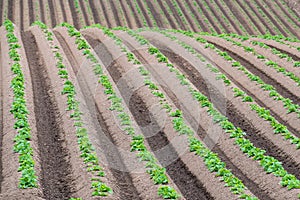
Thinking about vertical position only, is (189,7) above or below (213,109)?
above

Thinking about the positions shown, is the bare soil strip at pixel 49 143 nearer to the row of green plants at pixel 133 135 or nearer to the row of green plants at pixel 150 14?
the row of green plants at pixel 133 135

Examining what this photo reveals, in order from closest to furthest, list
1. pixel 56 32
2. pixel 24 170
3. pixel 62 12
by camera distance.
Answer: pixel 24 170 < pixel 56 32 < pixel 62 12

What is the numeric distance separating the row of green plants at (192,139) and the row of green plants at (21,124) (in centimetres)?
484

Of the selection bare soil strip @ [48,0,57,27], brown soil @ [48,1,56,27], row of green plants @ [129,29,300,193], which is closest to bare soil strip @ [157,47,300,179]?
row of green plants @ [129,29,300,193]

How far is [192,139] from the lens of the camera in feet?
48.1

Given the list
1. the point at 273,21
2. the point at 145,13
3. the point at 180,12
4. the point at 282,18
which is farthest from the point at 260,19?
the point at 145,13

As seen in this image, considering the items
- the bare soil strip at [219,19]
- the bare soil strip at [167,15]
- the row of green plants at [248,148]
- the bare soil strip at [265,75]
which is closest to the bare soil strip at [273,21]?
the bare soil strip at [219,19]

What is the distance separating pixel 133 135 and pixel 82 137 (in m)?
1.68

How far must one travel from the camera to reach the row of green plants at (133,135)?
1172cm

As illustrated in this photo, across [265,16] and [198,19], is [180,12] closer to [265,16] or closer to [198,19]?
[198,19]

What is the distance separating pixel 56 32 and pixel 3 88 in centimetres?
874

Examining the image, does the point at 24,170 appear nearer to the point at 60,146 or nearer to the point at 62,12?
the point at 60,146

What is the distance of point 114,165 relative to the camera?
13195 mm

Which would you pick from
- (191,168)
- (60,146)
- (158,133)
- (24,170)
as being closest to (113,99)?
(158,133)
